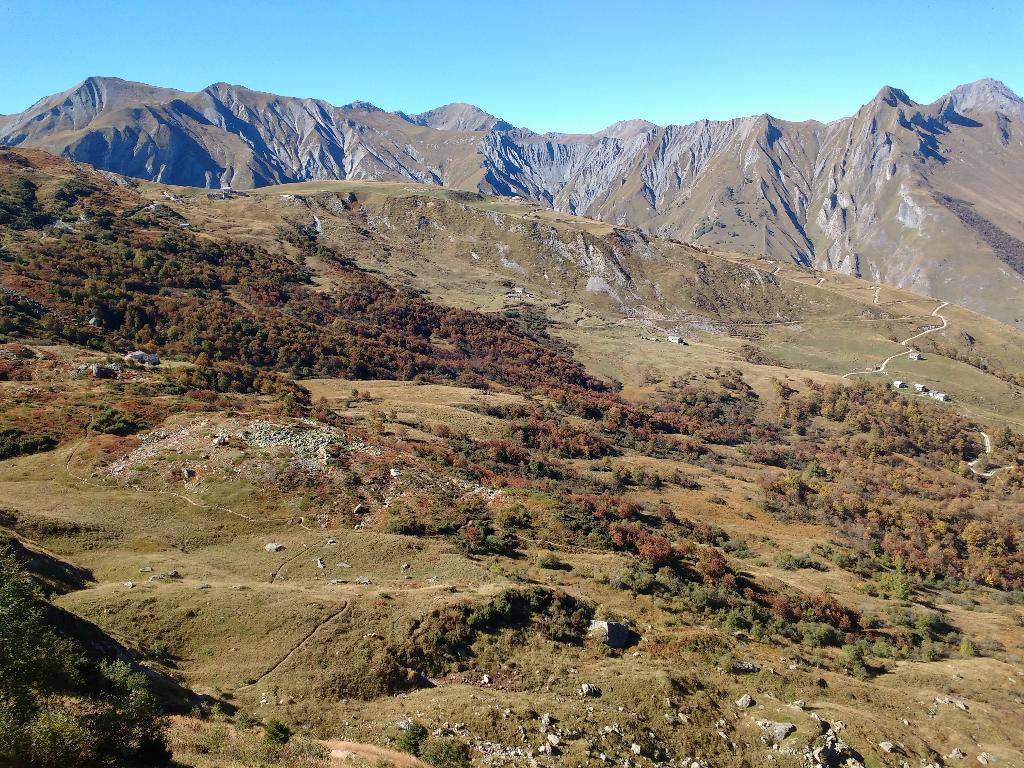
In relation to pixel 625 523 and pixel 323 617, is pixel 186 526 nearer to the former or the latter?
pixel 323 617

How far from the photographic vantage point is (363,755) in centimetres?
1895

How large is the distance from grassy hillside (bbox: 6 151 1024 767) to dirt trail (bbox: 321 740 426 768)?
5.7 inches

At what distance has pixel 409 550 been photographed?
34.9 metres

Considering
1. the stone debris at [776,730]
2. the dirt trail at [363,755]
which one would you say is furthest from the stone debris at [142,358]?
the stone debris at [776,730]

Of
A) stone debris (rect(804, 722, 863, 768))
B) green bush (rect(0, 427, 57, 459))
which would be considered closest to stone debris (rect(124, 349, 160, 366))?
green bush (rect(0, 427, 57, 459))

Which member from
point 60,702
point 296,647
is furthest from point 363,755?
point 60,702

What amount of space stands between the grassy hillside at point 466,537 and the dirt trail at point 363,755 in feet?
0.48

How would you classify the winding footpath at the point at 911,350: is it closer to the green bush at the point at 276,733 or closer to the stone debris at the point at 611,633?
the stone debris at the point at 611,633

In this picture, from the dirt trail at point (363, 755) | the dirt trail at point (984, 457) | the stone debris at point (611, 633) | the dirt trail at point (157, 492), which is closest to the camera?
the dirt trail at point (363, 755)

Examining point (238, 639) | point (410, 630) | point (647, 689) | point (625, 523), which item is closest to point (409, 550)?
point (410, 630)

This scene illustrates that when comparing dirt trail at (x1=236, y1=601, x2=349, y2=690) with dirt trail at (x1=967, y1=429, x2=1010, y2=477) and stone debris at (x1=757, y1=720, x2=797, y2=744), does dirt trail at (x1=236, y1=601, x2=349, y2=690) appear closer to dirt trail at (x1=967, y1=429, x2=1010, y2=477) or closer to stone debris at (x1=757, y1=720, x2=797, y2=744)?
stone debris at (x1=757, y1=720, x2=797, y2=744)

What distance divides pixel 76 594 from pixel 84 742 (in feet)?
48.8

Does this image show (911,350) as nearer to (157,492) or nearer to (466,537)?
(466,537)

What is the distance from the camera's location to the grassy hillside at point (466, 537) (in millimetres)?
23062
